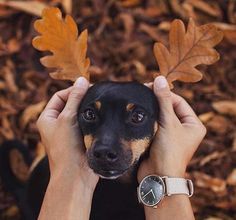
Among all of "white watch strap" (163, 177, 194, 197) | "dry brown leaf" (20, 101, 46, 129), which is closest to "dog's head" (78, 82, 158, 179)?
"white watch strap" (163, 177, 194, 197)

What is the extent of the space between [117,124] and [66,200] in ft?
0.80

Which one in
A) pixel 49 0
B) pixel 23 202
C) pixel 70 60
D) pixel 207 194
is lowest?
pixel 207 194

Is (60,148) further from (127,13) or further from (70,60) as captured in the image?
(127,13)

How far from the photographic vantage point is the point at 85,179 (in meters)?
1.58

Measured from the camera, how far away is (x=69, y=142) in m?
1.58

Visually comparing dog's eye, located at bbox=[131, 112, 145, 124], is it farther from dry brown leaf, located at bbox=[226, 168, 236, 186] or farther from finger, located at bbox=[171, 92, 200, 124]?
dry brown leaf, located at bbox=[226, 168, 236, 186]

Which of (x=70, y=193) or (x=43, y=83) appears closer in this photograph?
(x=70, y=193)

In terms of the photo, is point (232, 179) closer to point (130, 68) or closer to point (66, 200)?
point (130, 68)

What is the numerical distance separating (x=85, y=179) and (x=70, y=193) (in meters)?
0.07

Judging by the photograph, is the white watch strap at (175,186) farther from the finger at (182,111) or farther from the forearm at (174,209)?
the finger at (182,111)

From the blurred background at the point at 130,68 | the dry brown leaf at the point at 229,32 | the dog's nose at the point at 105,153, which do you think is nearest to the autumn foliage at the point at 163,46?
the dog's nose at the point at 105,153

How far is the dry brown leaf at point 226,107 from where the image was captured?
2.51 meters

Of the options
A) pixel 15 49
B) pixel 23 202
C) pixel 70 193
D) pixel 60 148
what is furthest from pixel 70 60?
pixel 15 49

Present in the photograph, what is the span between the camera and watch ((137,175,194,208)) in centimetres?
149
